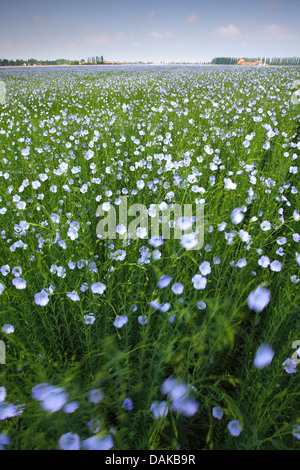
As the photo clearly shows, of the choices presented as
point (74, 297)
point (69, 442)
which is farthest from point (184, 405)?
point (74, 297)

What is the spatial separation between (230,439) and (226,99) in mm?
8069

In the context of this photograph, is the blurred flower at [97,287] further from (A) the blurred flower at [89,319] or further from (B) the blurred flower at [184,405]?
(B) the blurred flower at [184,405]

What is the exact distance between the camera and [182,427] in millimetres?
1164

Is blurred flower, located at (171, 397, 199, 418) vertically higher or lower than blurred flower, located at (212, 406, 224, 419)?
higher

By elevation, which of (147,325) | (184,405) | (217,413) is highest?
(147,325)

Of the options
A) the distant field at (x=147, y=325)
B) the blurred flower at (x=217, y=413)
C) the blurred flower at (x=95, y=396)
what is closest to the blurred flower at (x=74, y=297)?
the distant field at (x=147, y=325)

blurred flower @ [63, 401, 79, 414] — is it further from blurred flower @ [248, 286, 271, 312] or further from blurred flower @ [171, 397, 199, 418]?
blurred flower @ [248, 286, 271, 312]

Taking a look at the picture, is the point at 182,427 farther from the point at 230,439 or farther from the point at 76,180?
the point at 76,180

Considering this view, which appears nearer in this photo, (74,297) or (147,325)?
(147,325)

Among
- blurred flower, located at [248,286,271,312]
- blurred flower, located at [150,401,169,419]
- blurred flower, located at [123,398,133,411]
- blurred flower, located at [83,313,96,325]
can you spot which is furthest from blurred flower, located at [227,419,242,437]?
blurred flower, located at [83,313,96,325]

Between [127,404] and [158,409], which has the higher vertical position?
[158,409]

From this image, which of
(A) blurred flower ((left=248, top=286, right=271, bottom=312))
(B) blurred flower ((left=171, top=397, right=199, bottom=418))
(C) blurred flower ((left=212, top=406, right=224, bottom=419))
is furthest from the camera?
(A) blurred flower ((left=248, top=286, right=271, bottom=312))

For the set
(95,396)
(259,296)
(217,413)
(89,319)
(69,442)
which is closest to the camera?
(69,442)

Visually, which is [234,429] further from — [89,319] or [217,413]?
[89,319]
